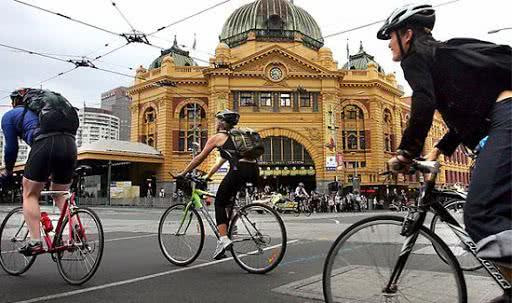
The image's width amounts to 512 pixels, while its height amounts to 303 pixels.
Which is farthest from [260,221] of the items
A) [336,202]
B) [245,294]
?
[336,202]

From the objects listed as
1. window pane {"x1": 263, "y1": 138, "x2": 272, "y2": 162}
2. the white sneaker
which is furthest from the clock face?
the white sneaker

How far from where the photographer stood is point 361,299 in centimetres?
271

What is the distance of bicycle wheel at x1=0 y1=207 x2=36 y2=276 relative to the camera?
4.98 meters

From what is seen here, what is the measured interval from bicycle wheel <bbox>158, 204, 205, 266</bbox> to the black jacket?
143 inches

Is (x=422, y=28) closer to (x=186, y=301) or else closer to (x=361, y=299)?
(x=361, y=299)

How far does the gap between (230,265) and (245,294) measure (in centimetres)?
157

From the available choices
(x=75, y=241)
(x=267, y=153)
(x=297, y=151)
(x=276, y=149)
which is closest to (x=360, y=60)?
(x=297, y=151)

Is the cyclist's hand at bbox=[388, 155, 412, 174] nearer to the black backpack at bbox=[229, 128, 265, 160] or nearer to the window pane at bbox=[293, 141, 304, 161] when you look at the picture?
the black backpack at bbox=[229, 128, 265, 160]

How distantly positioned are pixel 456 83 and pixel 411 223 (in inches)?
32.6

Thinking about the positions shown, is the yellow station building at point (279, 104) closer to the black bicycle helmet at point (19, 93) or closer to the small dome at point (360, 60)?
the small dome at point (360, 60)

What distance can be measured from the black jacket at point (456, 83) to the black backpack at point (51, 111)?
11.8 ft

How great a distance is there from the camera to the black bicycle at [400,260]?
2535 mm

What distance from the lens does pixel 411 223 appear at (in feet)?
8.47

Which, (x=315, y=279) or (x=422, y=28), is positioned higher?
(x=422, y=28)
